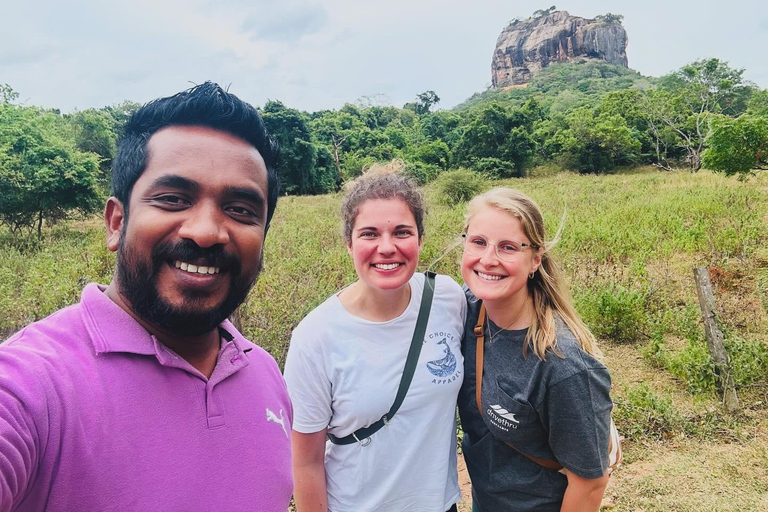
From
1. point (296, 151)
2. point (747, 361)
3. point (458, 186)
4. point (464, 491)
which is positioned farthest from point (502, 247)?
point (296, 151)

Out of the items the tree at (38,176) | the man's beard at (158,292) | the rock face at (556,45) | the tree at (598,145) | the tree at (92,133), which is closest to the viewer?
the man's beard at (158,292)

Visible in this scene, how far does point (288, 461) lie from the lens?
0.97 m

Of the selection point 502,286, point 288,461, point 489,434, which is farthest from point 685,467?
point 288,461

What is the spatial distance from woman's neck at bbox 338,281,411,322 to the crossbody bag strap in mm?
285

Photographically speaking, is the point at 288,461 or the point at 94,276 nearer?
the point at 288,461

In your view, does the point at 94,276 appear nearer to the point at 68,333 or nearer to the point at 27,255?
the point at 27,255

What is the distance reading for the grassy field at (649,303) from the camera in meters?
2.99

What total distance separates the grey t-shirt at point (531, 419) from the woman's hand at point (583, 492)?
0.13 feet

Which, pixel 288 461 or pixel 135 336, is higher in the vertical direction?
pixel 135 336

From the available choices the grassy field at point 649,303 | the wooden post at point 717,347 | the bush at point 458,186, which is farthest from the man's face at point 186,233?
the bush at point 458,186

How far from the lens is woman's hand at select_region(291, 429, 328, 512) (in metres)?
1.40

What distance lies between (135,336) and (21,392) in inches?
6.9

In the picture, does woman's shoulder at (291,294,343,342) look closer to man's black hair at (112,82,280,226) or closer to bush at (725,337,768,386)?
man's black hair at (112,82,280,226)

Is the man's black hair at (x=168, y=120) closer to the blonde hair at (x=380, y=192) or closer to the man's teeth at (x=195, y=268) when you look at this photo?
the man's teeth at (x=195, y=268)
